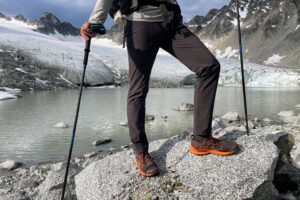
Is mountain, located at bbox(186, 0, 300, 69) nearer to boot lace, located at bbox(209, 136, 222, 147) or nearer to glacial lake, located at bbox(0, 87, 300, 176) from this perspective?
glacial lake, located at bbox(0, 87, 300, 176)

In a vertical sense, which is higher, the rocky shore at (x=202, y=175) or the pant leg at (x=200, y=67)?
the pant leg at (x=200, y=67)

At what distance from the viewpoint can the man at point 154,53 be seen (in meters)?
4.45

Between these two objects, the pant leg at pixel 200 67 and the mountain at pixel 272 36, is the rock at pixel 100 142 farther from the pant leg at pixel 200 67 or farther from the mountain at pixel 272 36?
the mountain at pixel 272 36

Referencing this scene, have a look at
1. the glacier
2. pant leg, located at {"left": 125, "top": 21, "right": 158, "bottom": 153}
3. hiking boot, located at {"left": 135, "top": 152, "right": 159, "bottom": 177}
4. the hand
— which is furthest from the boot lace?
the glacier

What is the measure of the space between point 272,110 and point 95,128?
1135 centimetres

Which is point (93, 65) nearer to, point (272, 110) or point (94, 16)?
point (272, 110)

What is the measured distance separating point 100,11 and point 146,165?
6.33ft

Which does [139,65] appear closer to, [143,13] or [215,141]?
[143,13]

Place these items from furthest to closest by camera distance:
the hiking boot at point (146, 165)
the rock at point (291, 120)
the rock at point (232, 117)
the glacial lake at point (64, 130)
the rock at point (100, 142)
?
the rock at point (232, 117)
the rock at point (291, 120)
the rock at point (100, 142)
the glacial lake at point (64, 130)
the hiking boot at point (146, 165)

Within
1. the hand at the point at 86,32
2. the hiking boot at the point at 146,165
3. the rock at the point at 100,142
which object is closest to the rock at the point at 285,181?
the hiking boot at the point at 146,165

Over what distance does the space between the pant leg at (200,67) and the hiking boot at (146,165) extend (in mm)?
695

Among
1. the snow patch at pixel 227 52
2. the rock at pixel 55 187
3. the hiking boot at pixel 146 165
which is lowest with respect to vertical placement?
the rock at pixel 55 187

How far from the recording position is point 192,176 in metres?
4.52

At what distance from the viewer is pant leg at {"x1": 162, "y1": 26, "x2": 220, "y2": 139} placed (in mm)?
4398
